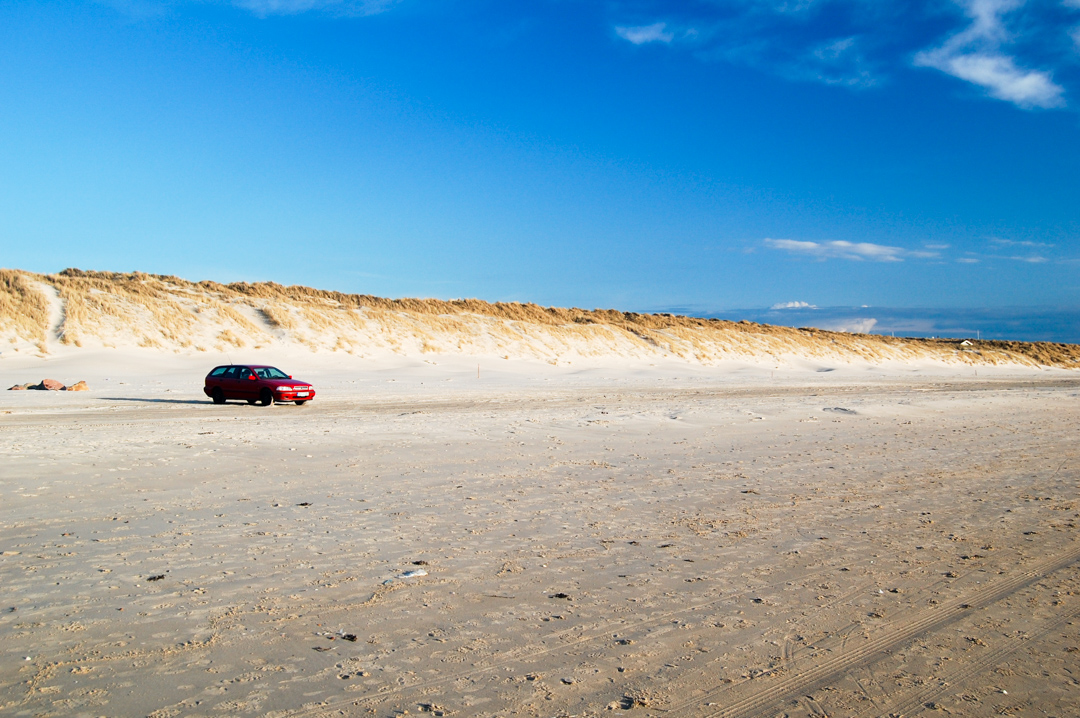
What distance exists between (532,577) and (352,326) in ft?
146

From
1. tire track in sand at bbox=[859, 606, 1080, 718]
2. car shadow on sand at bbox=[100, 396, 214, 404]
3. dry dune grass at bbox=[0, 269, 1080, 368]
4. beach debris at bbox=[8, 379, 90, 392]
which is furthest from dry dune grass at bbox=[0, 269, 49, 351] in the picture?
tire track in sand at bbox=[859, 606, 1080, 718]

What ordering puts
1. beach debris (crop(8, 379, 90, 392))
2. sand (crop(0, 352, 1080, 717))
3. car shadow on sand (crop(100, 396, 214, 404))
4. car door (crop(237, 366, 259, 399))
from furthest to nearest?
beach debris (crop(8, 379, 90, 392)), car shadow on sand (crop(100, 396, 214, 404)), car door (crop(237, 366, 259, 399)), sand (crop(0, 352, 1080, 717))

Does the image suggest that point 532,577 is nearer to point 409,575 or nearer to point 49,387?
point 409,575

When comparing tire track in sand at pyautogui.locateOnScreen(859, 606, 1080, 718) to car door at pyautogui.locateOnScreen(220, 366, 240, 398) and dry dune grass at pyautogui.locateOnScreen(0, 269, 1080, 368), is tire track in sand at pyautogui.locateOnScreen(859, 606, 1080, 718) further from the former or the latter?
dry dune grass at pyautogui.locateOnScreen(0, 269, 1080, 368)

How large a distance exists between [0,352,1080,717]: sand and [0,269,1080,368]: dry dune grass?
3043cm

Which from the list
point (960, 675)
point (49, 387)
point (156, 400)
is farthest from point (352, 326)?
point (960, 675)

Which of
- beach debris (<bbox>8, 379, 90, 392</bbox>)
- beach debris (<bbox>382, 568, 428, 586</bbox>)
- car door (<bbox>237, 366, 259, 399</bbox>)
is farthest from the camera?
beach debris (<bbox>8, 379, 90, 392</bbox>)

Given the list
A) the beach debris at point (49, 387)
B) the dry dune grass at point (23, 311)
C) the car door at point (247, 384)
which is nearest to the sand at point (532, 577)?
the car door at point (247, 384)

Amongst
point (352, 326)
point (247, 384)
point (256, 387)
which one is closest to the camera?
point (256, 387)

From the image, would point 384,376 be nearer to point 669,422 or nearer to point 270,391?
point 270,391

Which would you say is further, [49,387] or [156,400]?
[49,387]

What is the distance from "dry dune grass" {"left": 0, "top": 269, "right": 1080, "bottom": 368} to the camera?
40.9 meters

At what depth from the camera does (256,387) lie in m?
23.3

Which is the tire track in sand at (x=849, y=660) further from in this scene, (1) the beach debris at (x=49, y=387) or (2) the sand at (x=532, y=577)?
(1) the beach debris at (x=49, y=387)
